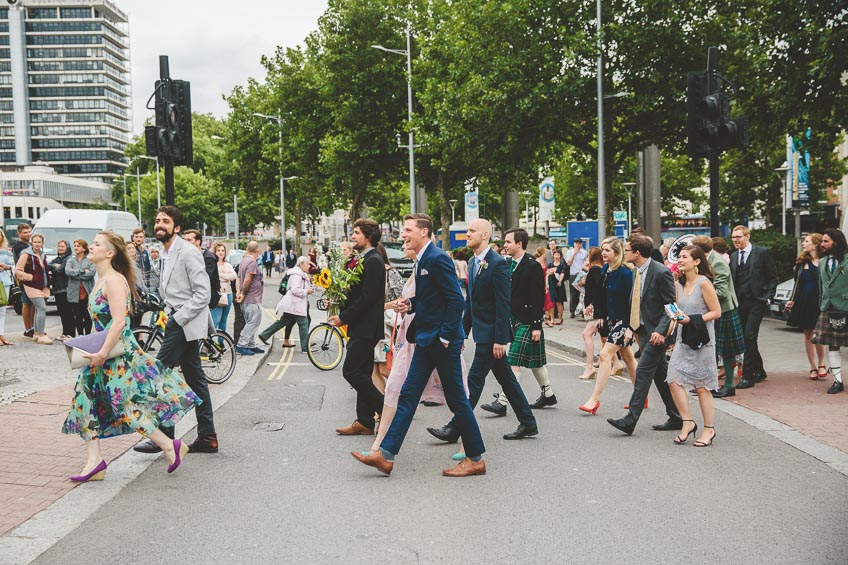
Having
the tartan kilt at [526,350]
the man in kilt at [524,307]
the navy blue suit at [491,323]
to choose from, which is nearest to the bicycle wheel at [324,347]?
the man in kilt at [524,307]

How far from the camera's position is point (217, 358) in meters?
11.0

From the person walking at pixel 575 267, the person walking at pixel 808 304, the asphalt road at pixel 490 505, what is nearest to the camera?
the asphalt road at pixel 490 505

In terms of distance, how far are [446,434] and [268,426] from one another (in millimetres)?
1788

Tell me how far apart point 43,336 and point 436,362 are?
10.5m

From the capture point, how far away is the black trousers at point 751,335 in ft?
34.3

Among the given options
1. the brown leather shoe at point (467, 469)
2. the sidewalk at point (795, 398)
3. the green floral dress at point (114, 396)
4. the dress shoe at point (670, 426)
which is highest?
the green floral dress at point (114, 396)

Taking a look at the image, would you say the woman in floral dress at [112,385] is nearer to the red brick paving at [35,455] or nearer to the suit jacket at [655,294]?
the red brick paving at [35,455]

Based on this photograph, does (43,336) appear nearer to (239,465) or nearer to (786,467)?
(239,465)

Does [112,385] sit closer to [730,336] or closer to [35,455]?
[35,455]

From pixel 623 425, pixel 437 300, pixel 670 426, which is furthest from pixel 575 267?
pixel 437 300

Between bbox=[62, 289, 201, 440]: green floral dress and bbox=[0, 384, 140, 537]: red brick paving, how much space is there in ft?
1.47

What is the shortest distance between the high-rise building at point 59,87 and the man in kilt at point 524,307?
503ft

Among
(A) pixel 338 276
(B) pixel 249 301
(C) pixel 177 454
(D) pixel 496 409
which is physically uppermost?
(A) pixel 338 276

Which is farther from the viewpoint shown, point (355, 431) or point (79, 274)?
point (79, 274)
